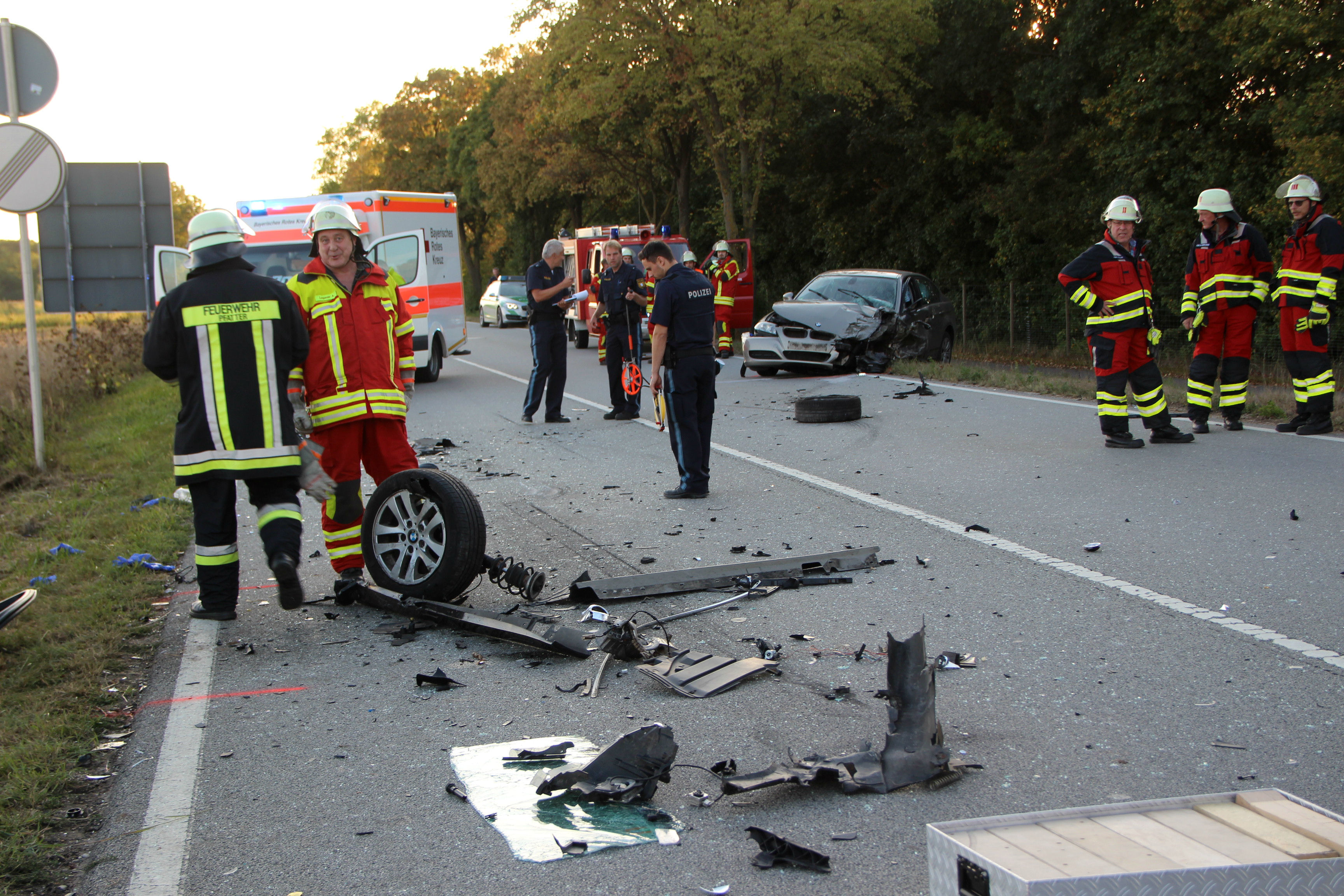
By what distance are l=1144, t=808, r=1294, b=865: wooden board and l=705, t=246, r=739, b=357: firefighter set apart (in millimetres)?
18108

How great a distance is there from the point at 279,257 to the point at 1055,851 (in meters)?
15.9

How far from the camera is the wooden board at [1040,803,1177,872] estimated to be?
235 cm

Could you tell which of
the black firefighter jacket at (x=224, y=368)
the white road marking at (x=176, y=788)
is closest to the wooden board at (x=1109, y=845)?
the white road marking at (x=176, y=788)

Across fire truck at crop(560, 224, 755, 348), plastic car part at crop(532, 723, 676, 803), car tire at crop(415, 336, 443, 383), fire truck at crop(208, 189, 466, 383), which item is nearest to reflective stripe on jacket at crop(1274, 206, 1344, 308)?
plastic car part at crop(532, 723, 676, 803)

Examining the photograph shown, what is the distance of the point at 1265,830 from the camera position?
2521 mm

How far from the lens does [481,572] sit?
5.55 meters

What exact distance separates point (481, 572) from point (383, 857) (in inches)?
97.0

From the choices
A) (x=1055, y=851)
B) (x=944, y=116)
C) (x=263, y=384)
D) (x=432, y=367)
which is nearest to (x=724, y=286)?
(x=432, y=367)

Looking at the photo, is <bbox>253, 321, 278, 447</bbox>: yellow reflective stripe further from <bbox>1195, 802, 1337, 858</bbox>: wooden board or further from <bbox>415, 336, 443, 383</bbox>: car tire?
<bbox>415, 336, 443, 383</bbox>: car tire

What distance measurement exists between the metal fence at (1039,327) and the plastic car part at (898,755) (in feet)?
54.7

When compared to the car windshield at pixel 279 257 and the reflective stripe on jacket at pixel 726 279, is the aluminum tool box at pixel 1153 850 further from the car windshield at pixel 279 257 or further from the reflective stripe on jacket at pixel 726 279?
the reflective stripe on jacket at pixel 726 279

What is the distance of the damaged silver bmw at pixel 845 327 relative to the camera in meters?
17.3

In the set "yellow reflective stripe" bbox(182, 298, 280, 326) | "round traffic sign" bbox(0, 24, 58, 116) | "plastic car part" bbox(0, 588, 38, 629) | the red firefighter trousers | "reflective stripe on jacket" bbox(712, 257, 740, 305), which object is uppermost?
"round traffic sign" bbox(0, 24, 58, 116)

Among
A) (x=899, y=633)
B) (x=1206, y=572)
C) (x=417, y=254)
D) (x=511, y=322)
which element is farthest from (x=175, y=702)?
(x=511, y=322)
